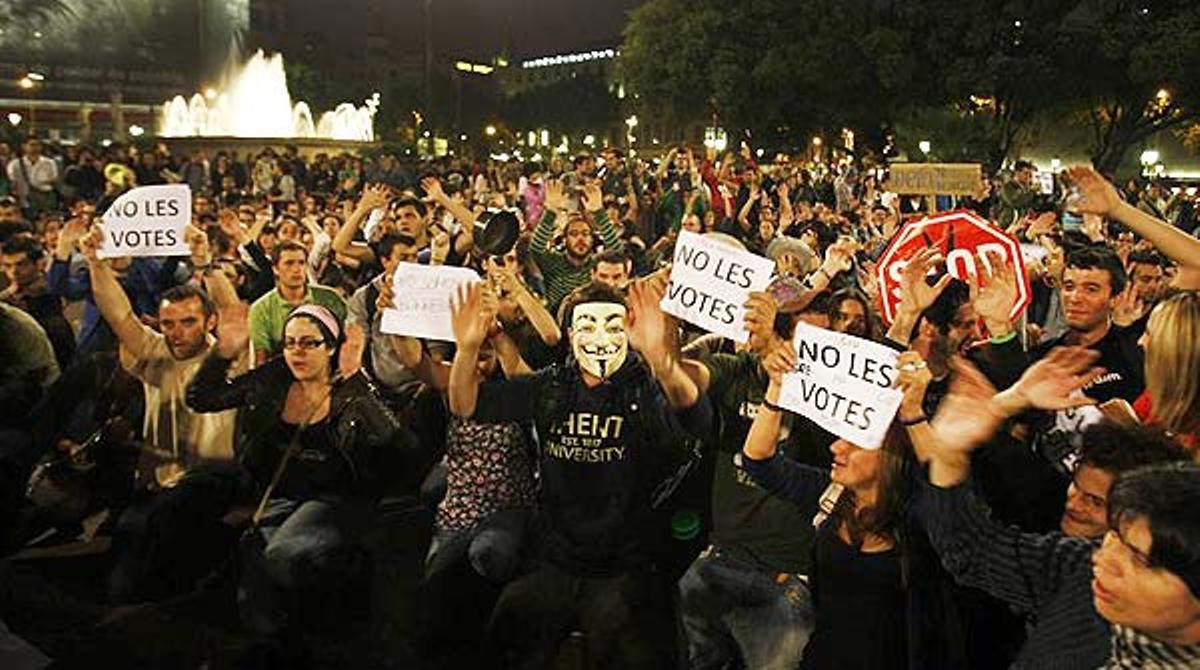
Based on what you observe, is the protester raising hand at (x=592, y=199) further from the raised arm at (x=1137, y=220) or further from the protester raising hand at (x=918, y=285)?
the raised arm at (x=1137, y=220)

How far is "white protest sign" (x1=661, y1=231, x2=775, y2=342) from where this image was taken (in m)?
5.16

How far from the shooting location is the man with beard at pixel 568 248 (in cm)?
955

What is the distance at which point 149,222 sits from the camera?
6.91 meters

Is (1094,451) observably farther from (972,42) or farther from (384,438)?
(972,42)

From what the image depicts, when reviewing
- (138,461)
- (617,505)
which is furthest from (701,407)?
(138,461)

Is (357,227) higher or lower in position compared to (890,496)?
higher

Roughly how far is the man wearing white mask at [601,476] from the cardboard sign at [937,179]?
6894 millimetres

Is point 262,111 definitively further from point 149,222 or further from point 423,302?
point 423,302

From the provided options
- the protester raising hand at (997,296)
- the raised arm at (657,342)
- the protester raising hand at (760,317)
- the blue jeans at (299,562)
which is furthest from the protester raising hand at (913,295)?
the blue jeans at (299,562)

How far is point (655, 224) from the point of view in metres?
17.5

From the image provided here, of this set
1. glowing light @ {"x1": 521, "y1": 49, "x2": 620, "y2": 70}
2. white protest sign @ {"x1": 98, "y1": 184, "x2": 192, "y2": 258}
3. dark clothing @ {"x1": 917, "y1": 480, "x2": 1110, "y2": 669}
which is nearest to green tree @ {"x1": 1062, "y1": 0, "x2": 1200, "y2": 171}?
white protest sign @ {"x1": 98, "y1": 184, "x2": 192, "y2": 258}

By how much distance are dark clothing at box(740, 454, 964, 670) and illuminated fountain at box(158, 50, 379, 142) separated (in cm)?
3885

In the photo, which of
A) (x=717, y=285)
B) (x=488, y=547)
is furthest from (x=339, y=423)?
(x=717, y=285)

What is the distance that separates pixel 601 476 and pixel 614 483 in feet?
0.21
